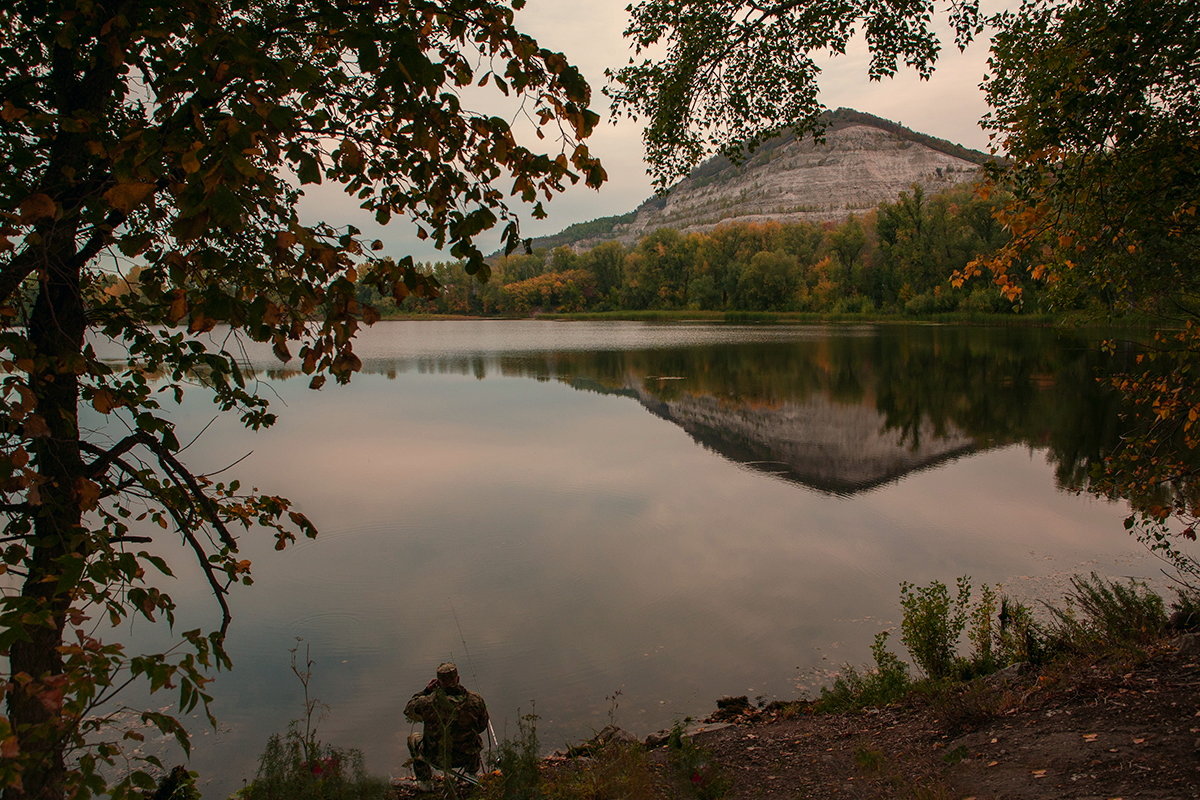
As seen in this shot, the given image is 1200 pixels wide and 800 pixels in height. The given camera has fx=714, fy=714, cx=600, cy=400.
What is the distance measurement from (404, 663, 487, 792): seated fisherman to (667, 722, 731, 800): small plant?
5.18 feet

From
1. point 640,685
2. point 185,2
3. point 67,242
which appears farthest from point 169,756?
point 185,2

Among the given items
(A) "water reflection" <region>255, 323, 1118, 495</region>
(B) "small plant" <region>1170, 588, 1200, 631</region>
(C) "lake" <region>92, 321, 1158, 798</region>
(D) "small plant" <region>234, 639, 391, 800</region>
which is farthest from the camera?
(A) "water reflection" <region>255, 323, 1118, 495</region>

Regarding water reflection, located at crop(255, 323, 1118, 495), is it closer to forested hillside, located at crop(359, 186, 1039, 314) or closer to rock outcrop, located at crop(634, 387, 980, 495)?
rock outcrop, located at crop(634, 387, 980, 495)

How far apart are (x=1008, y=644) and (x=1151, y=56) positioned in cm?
518

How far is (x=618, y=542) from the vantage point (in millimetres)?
11953

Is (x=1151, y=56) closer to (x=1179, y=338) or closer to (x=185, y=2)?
(x=1179, y=338)

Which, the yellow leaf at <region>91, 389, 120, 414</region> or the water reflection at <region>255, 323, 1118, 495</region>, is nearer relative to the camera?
the yellow leaf at <region>91, 389, 120, 414</region>

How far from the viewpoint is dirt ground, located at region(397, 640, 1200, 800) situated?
4.11m

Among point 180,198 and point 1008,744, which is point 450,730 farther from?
point 180,198

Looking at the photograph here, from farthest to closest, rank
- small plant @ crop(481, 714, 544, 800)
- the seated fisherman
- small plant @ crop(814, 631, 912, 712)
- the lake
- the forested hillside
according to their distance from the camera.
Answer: the forested hillside → the lake → small plant @ crop(814, 631, 912, 712) → the seated fisherman → small plant @ crop(481, 714, 544, 800)

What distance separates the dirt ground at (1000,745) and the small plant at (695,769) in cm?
2

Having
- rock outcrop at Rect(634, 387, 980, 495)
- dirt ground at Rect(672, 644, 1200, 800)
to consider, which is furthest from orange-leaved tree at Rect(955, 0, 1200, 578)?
rock outcrop at Rect(634, 387, 980, 495)

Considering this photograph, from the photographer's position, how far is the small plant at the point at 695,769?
4906 millimetres

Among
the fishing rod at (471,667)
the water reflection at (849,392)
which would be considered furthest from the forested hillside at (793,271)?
the fishing rod at (471,667)
